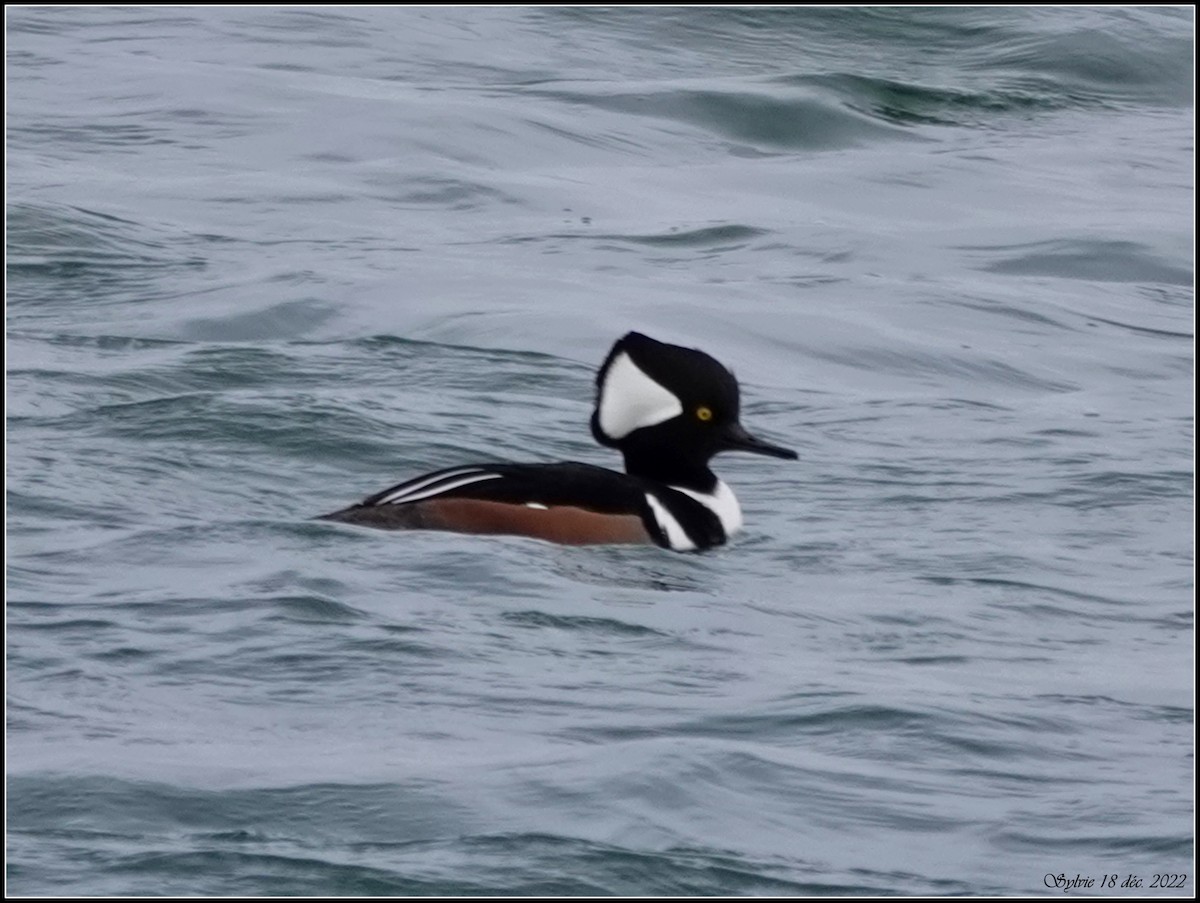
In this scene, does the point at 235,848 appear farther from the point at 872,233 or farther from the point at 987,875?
the point at 872,233

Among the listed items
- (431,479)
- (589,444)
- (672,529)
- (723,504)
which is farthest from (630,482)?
A: (589,444)

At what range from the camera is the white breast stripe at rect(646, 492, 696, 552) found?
8242 millimetres

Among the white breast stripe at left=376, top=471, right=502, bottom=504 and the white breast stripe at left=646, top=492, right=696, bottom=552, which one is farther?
the white breast stripe at left=646, top=492, right=696, bottom=552

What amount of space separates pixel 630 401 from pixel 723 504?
0.49m

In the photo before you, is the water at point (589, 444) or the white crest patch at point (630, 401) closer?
the water at point (589, 444)

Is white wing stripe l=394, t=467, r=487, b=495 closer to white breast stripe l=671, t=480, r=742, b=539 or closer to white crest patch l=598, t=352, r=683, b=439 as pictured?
white crest patch l=598, t=352, r=683, b=439

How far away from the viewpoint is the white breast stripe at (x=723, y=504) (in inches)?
332

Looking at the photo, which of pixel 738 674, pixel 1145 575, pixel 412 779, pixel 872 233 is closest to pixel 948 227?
pixel 872 233

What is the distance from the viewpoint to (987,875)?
5180 mm

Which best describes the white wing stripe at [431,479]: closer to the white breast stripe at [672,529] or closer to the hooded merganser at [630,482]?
the hooded merganser at [630,482]

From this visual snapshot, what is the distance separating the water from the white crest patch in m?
0.54

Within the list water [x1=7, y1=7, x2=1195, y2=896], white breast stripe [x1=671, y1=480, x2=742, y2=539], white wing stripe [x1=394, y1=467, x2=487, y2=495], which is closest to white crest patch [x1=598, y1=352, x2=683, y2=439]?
white breast stripe [x1=671, y1=480, x2=742, y2=539]

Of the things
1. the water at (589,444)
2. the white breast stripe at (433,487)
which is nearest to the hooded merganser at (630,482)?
the white breast stripe at (433,487)

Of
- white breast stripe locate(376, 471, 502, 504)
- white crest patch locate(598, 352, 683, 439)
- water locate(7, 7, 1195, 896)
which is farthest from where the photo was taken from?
white crest patch locate(598, 352, 683, 439)
